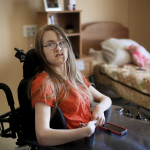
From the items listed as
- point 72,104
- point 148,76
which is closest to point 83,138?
point 72,104

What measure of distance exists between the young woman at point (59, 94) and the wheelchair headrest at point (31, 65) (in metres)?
0.03

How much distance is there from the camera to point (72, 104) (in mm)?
1105

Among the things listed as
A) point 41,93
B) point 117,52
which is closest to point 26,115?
point 41,93

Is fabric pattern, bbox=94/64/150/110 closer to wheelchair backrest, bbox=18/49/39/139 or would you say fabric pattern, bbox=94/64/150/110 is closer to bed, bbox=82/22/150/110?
bed, bbox=82/22/150/110

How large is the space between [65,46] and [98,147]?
0.55 m

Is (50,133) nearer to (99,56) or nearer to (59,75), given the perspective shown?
(59,75)

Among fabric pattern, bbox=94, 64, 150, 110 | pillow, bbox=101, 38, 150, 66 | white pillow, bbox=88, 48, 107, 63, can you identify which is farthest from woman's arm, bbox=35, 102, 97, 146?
white pillow, bbox=88, 48, 107, 63

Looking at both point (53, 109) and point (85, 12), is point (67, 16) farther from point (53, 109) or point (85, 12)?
point (53, 109)

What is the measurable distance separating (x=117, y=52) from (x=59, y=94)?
70.7 inches

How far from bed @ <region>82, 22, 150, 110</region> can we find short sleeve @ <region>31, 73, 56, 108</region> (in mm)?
1312

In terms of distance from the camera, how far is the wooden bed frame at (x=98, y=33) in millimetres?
2998

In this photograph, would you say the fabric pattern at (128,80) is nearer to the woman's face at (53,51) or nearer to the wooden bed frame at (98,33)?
the wooden bed frame at (98,33)

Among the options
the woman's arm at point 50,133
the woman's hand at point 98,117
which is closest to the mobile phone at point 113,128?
the woman's hand at point 98,117

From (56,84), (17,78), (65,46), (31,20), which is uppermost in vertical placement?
(31,20)
